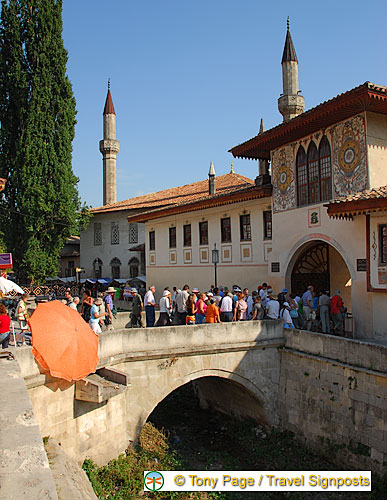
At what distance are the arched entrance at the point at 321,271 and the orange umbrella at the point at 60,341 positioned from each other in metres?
8.50

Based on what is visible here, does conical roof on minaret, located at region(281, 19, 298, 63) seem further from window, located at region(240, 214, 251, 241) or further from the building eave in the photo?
window, located at region(240, 214, 251, 241)

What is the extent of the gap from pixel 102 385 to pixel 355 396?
17.9 feet

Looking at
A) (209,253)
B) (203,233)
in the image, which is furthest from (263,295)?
(203,233)

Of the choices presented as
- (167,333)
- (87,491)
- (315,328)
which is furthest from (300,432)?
(87,491)

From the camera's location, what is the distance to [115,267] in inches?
1281

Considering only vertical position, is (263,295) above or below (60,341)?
above

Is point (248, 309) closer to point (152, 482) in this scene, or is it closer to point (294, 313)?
point (294, 313)

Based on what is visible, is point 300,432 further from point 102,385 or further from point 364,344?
point 102,385

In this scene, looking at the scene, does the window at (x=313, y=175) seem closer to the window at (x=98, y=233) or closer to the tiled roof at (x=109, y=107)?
the window at (x=98, y=233)

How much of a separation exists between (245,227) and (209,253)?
240 centimetres

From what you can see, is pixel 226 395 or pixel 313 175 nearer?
pixel 313 175

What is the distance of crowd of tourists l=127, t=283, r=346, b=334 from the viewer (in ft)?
39.4

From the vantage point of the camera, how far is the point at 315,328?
12.8 meters

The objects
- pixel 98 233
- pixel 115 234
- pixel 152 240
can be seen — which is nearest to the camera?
pixel 152 240
